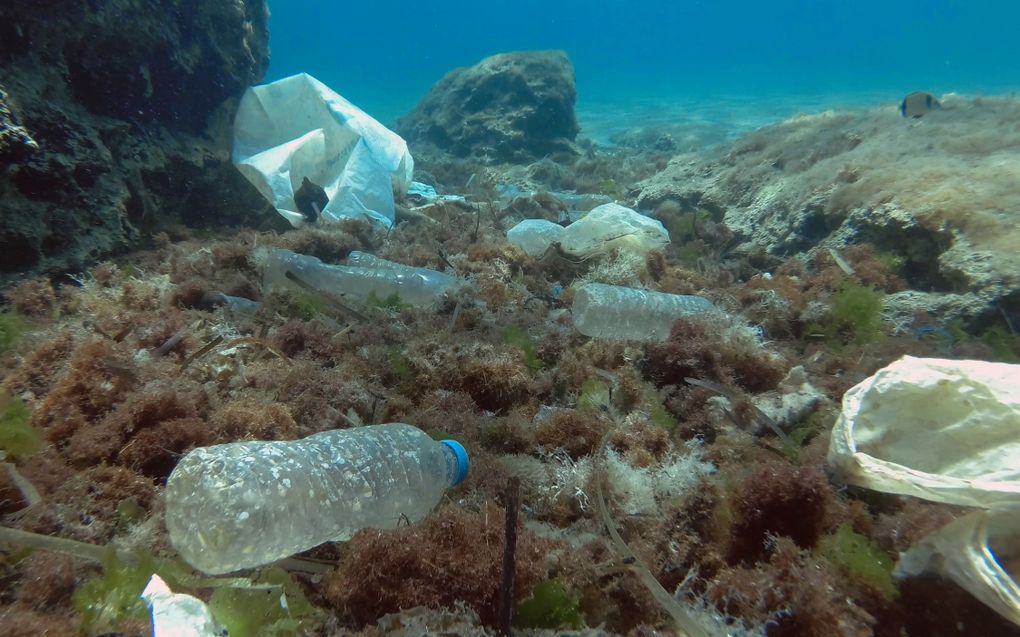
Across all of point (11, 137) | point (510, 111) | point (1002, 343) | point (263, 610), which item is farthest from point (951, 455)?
point (510, 111)

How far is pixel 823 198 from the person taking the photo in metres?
6.48

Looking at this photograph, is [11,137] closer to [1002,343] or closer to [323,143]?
[323,143]

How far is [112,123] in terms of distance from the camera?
621 cm

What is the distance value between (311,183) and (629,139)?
50.4 ft

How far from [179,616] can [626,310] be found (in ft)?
12.7

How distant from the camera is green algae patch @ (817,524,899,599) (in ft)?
6.39

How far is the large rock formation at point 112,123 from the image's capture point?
5.04 metres

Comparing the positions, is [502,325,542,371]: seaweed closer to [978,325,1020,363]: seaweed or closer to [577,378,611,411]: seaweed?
[577,378,611,411]: seaweed

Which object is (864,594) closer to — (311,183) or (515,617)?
(515,617)

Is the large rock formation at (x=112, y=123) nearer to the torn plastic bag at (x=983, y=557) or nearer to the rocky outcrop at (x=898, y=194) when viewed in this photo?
the torn plastic bag at (x=983, y=557)

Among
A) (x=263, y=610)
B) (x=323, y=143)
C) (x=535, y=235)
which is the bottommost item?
(x=263, y=610)

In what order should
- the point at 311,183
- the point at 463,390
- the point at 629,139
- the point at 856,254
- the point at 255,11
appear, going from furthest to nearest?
1. the point at 629,139
2. the point at 255,11
3. the point at 311,183
4. the point at 856,254
5. the point at 463,390

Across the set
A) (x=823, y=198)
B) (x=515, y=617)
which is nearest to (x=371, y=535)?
(x=515, y=617)

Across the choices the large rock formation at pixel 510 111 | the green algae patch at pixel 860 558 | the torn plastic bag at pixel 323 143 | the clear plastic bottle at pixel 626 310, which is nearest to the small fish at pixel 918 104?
the clear plastic bottle at pixel 626 310
